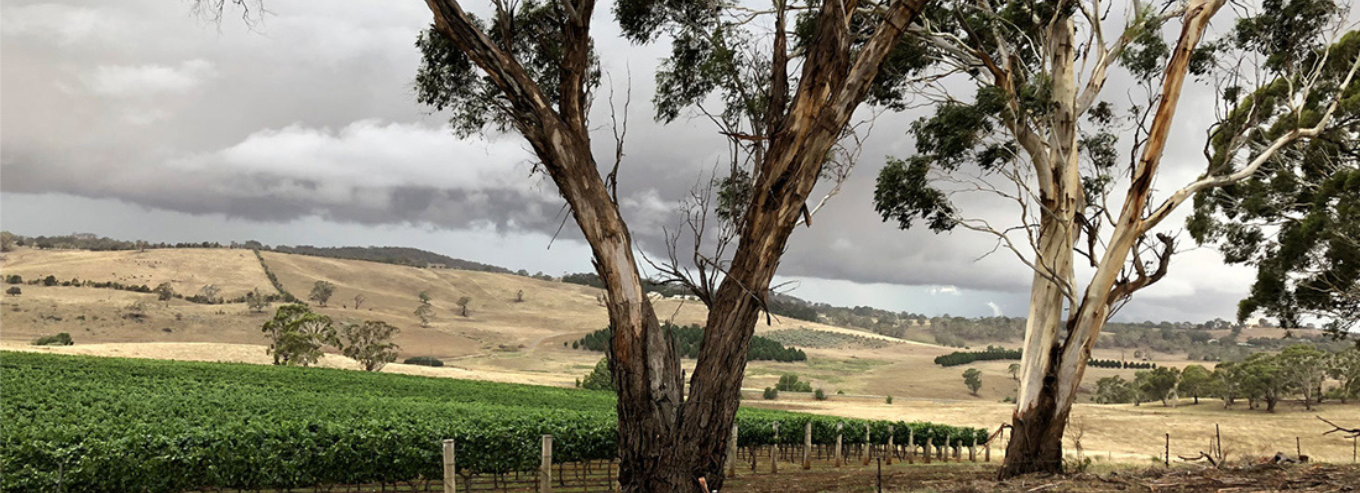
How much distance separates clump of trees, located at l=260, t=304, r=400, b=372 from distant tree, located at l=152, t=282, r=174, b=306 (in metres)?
63.6

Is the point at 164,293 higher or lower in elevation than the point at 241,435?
lower

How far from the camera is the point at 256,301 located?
116 meters

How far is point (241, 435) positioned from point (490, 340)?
12411 centimetres

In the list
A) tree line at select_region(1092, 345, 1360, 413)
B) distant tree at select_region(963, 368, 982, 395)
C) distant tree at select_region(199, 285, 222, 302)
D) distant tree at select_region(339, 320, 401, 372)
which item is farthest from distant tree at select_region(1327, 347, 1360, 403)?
distant tree at select_region(199, 285, 222, 302)

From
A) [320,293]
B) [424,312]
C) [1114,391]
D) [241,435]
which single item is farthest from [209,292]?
[241,435]

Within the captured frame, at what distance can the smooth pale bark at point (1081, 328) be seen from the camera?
1245cm

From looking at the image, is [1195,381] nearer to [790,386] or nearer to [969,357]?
[790,386]

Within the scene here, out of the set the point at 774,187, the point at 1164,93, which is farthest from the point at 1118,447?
the point at 774,187

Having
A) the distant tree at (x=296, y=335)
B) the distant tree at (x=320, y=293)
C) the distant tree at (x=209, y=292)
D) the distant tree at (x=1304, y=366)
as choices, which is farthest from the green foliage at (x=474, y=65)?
the distant tree at (x=320, y=293)

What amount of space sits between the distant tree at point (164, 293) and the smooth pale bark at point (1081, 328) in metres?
123

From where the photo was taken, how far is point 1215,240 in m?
22.6

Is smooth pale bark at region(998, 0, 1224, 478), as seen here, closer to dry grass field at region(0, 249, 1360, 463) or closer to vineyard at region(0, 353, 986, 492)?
vineyard at region(0, 353, 986, 492)

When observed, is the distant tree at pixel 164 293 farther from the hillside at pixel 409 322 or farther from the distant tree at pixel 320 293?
the distant tree at pixel 320 293

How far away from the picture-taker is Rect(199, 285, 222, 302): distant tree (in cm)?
12107
